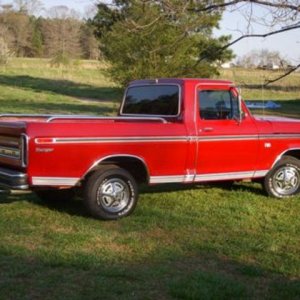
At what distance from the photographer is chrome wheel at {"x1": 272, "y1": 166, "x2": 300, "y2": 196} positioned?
9.42 metres

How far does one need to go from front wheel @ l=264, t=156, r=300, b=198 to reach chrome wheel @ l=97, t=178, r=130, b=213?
2.47 metres

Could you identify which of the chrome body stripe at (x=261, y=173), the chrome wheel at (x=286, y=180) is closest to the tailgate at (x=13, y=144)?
the chrome body stripe at (x=261, y=173)

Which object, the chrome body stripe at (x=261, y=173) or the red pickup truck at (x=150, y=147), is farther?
the chrome body stripe at (x=261, y=173)

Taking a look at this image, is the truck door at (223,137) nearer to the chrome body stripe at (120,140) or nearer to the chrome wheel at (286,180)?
the chrome body stripe at (120,140)

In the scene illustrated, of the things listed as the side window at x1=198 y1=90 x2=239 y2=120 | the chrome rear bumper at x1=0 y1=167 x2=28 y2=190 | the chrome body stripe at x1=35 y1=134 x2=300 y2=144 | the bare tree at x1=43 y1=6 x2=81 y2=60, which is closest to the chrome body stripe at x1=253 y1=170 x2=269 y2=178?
the chrome body stripe at x1=35 y1=134 x2=300 y2=144

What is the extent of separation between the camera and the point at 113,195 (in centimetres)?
778

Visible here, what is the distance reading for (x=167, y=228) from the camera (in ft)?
23.9

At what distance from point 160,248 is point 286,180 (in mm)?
3618

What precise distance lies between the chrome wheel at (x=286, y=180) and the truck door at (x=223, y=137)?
23.1 inches

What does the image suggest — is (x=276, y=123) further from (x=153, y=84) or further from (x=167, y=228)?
(x=167, y=228)

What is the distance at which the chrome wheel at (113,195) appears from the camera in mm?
7688

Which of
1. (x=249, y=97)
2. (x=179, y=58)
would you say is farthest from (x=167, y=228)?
(x=249, y=97)

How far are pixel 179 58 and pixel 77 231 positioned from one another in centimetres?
1730

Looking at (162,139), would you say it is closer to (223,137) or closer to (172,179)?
(172,179)
